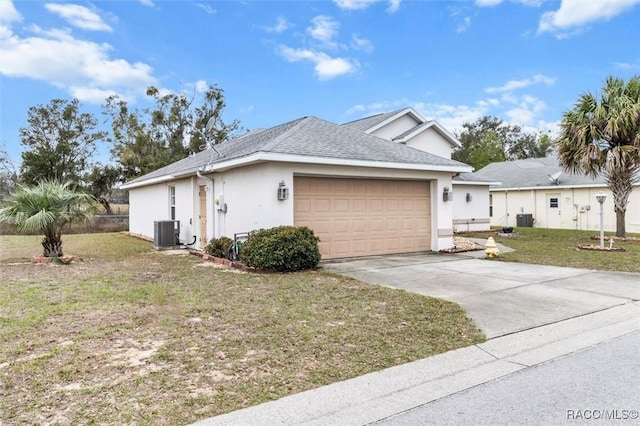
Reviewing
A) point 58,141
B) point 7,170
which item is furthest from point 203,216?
point 7,170

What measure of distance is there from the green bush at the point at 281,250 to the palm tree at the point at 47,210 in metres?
4.82

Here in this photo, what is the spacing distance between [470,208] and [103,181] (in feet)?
88.2

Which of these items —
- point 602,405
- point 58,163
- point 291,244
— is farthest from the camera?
point 58,163

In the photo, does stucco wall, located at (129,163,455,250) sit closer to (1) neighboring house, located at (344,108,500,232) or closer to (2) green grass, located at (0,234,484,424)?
(2) green grass, located at (0,234,484,424)

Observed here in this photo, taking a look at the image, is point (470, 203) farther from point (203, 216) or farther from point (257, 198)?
point (257, 198)

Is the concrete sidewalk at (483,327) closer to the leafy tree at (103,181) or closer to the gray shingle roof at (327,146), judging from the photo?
the gray shingle roof at (327,146)

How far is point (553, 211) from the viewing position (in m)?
23.9

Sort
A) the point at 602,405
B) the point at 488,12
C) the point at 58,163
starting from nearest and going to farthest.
A: the point at 602,405 < the point at 488,12 < the point at 58,163

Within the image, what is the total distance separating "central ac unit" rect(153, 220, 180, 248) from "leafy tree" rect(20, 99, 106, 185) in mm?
20824

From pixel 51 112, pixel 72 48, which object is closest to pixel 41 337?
pixel 72 48

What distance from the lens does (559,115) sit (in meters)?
17.3

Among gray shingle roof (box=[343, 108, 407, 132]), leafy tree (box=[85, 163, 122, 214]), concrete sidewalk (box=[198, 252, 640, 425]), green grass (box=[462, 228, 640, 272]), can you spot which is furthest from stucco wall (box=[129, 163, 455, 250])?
leafy tree (box=[85, 163, 122, 214])

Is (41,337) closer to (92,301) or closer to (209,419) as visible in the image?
(92,301)

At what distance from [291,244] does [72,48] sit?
44.8 ft
